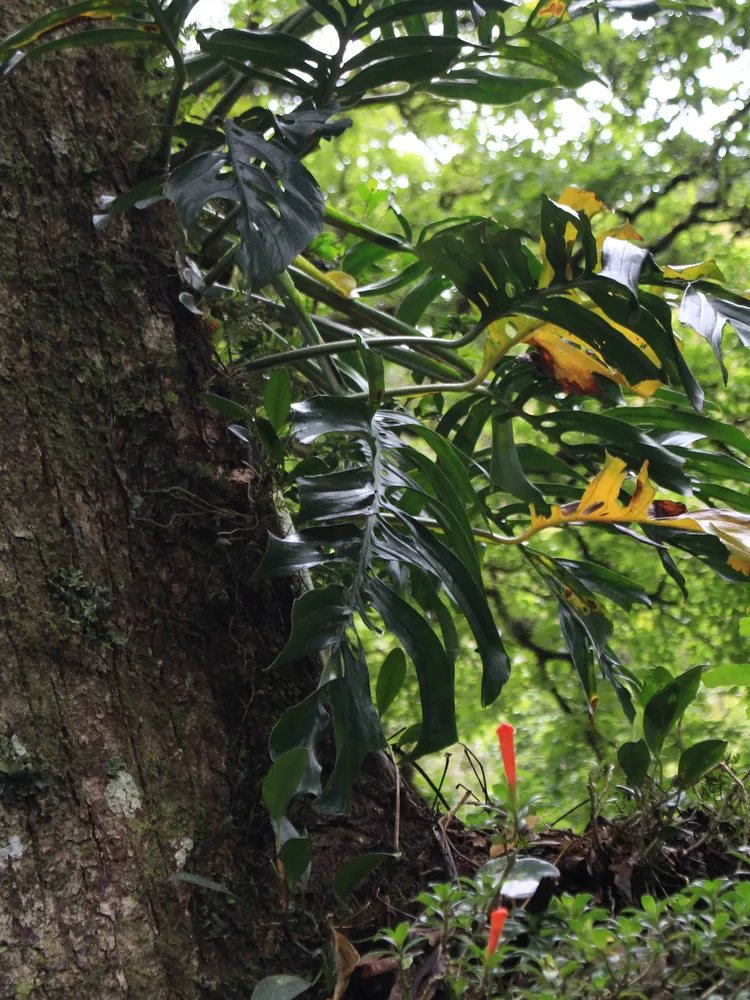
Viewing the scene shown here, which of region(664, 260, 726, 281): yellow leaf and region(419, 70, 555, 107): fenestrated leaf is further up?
region(419, 70, 555, 107): fenestrated leaf

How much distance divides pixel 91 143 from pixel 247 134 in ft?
0.70

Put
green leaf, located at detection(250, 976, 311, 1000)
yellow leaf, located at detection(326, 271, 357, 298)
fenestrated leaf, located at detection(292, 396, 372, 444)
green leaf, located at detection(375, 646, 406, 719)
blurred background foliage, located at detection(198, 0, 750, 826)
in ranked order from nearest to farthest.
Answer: green leaf, located at detection(250, 976, 311, 1000)
fenestrated leaf, located at detection(292, 396, 372, 444)
green leaf, located at detection(375, 646, 406, 719)
yellow leaf, located at detection(326, 271, 357, 298)
blurred background foliage, located at detection(198, 0, 750, 826)

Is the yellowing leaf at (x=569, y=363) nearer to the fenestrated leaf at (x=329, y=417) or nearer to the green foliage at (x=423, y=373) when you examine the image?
the green foliage at (x=423, y=373)

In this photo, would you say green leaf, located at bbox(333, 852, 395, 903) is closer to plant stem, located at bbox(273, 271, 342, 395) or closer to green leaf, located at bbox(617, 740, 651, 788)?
green leaf, located at bbox(617, 740, 651, 788)

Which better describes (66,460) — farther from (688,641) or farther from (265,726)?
(688,641)

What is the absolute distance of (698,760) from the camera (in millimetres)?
724

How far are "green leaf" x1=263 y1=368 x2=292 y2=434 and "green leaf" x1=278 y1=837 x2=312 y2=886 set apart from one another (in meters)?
0.40

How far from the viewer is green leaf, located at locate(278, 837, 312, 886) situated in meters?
0.57

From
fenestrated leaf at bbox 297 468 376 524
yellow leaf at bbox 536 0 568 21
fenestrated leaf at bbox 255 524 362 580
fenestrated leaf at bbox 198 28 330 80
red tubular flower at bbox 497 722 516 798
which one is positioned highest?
yellow leaf at bbox 536 0 568 21

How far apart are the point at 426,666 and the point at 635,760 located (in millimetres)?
241

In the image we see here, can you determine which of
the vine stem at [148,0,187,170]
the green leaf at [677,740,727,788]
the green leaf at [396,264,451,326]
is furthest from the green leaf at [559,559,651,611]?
the vine stem at [148,0,187,170]

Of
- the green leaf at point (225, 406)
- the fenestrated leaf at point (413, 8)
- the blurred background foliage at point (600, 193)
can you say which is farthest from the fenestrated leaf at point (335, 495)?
the blurred background foliage at point (600, 193)

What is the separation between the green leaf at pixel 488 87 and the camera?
0.94 metres

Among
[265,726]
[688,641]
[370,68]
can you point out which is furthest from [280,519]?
[688,641]
